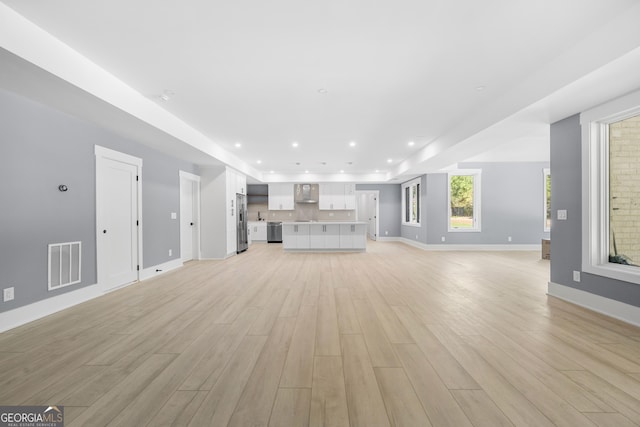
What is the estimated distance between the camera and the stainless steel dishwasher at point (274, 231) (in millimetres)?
10867

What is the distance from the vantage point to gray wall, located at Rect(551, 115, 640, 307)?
11.2ft

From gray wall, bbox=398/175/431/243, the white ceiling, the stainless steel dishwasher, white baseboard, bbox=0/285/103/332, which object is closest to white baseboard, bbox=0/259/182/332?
white baseboard, bbox=0/285/103/332

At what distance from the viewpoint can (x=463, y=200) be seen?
337 inches

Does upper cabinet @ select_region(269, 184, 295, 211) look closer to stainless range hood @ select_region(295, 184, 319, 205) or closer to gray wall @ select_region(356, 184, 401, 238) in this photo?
stainless range hood @ select_region(295, 184, 319, 205)

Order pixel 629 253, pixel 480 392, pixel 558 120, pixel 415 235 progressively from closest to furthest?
pixel 480 392 → pixel 629 253 → pixel 558 120 → pixel 415 235

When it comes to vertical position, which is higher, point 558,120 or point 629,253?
point 558,120

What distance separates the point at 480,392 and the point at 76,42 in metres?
4.26

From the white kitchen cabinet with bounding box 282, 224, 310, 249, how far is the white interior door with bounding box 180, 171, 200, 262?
2394mm

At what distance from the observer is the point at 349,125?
4.88 m

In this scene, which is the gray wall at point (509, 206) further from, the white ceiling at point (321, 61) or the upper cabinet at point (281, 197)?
the upper cabinet at point (281, 197)

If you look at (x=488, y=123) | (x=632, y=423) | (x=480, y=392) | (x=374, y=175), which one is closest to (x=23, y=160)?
(x=480, y=392)

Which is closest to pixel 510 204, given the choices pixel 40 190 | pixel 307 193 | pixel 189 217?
pixel 307 193

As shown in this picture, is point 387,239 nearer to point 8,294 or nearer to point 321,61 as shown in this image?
point 321,61

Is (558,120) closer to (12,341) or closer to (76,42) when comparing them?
(76,42)
